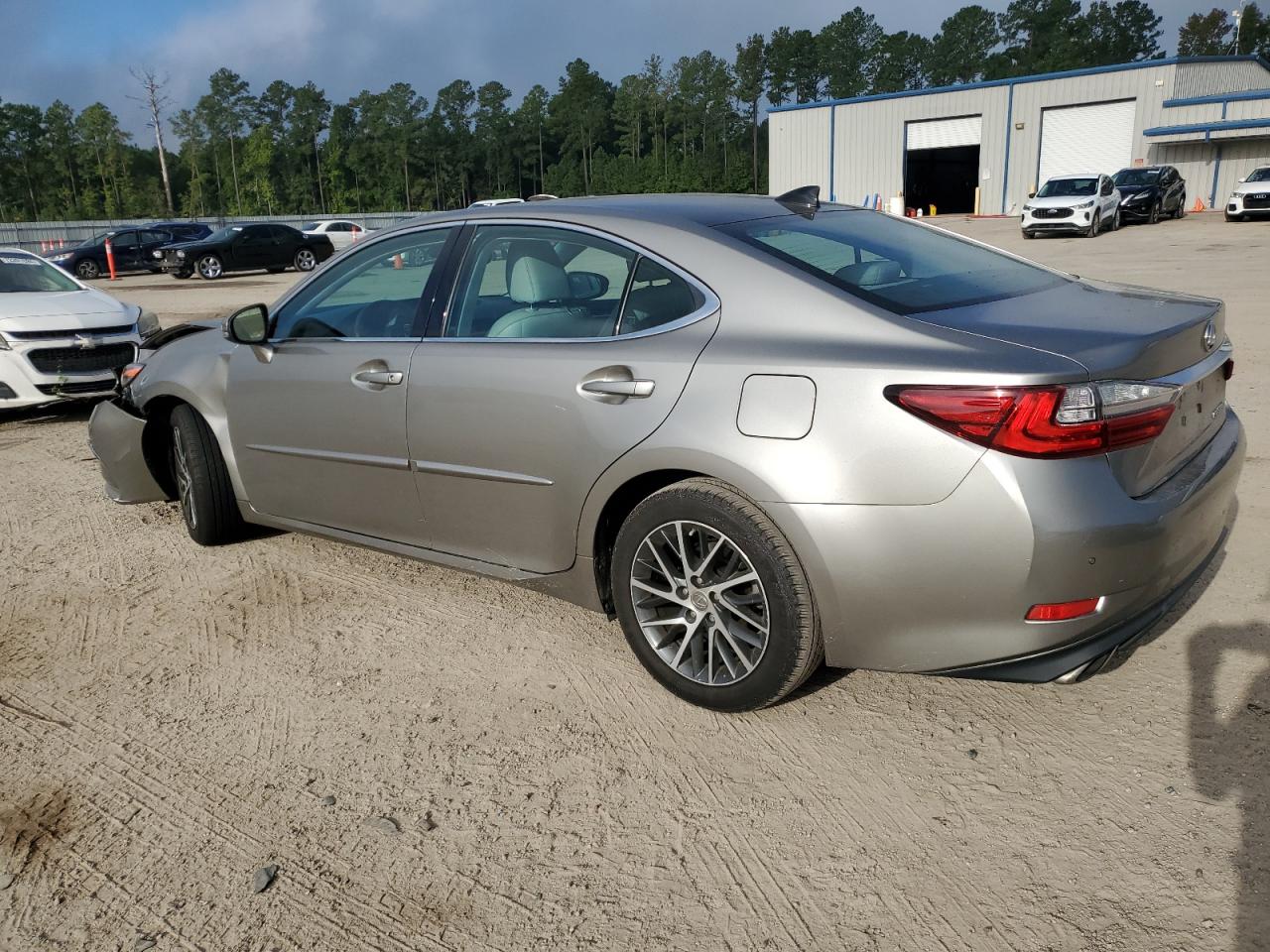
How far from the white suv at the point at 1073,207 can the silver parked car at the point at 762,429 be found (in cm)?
2603

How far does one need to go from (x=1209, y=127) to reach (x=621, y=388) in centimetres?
4305

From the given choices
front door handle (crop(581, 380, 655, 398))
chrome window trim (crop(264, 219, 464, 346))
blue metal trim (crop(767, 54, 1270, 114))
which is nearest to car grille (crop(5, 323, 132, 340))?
chrome window trim (crop(264, 219, 464, 346))

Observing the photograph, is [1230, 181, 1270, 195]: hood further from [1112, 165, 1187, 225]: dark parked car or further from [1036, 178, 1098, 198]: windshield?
[1036, 178, 1098, 198]: windshield

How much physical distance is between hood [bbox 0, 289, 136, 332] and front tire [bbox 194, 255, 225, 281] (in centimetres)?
2023

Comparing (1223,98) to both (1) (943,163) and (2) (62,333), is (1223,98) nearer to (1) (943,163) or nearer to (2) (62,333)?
(1) (943,163)

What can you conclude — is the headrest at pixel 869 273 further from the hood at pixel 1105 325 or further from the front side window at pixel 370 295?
the front side window at pixel 370 295

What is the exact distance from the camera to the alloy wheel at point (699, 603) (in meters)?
3.04

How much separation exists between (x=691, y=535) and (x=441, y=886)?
122 cm

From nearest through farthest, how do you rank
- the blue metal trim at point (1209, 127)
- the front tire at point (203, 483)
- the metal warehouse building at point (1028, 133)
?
the front tire at point (203, 483) < the blue metal trim at point (1209, 127) < the metal warehouse building at point (1028, 133)

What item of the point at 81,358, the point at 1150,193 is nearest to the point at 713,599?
the point at 81,358

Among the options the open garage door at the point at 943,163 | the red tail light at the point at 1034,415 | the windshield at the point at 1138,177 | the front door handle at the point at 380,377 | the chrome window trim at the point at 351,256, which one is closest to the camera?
the red tail light at the point at 1034,415

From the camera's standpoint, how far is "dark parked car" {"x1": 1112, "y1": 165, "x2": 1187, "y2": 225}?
30.6m

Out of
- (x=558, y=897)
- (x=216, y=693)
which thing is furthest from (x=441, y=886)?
(x=216, y=693)

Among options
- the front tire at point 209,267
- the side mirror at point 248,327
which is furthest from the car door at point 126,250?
the side mirror at point 248,327
